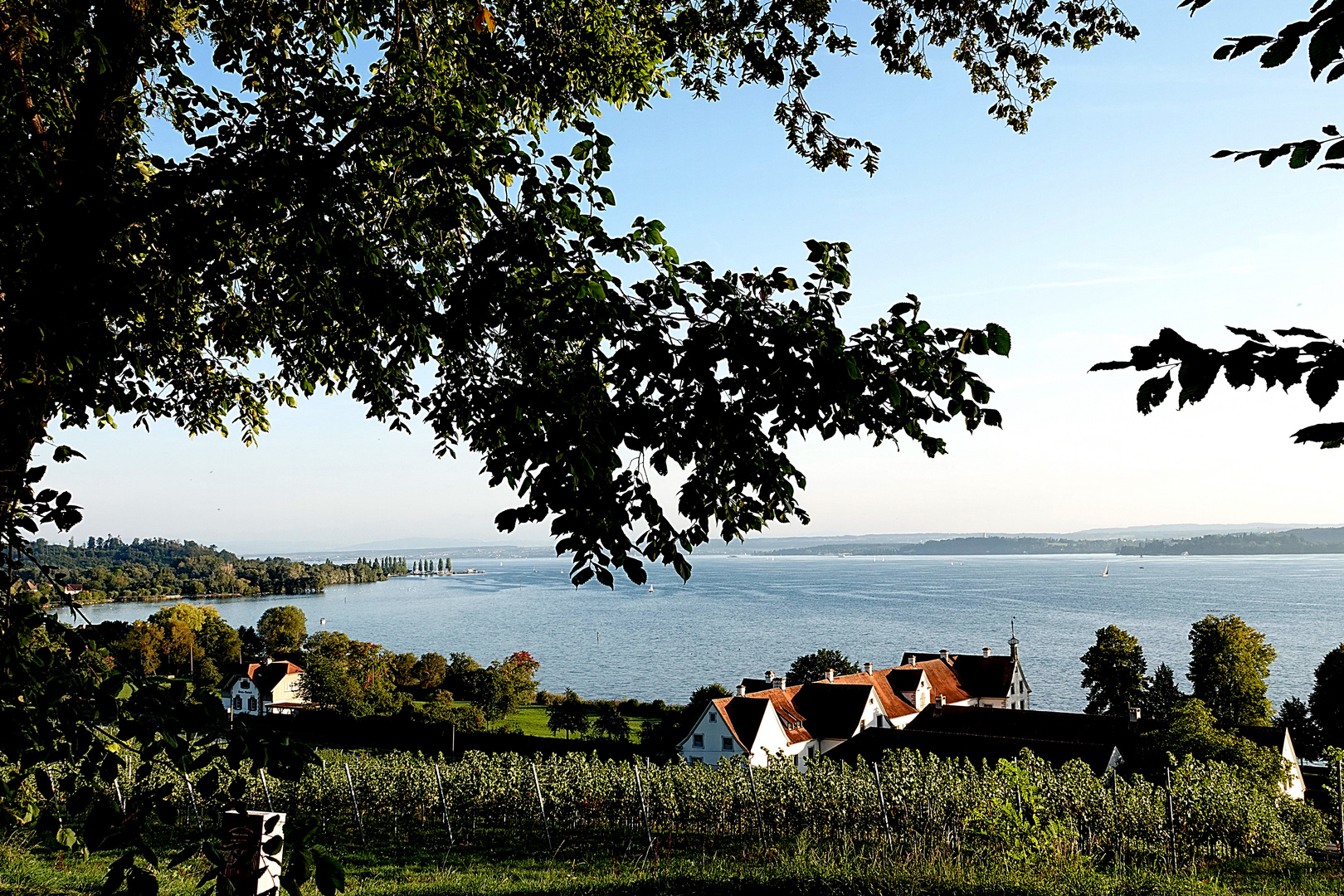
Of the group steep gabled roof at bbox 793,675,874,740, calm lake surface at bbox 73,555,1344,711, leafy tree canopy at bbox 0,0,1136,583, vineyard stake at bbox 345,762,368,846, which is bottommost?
calm lake surface at bbox 73,555,1344,711

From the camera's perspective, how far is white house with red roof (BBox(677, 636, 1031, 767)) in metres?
30.6

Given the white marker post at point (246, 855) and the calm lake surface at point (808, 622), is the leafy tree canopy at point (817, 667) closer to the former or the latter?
the calm lake surface at point (808, 622)

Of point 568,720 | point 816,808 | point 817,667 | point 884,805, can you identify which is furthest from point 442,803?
point 817,667

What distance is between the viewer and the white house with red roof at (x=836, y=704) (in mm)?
30625

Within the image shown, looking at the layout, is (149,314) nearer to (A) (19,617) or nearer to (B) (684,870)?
(A) (19,617)

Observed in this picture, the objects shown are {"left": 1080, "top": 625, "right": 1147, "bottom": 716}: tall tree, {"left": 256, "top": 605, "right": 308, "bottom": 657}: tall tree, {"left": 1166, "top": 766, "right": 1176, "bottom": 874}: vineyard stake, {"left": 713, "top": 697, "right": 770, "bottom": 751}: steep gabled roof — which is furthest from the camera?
{"left": 256, "top": 605, "right": 308, "bottom": 657}: tall tree

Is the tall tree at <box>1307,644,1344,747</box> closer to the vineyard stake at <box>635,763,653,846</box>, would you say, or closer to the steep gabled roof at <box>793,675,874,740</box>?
the steep gabled roof at <box>793,675,874,740</box>

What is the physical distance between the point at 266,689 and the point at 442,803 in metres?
37.0

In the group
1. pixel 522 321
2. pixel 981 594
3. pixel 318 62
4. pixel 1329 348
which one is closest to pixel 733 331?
pixel 522 321

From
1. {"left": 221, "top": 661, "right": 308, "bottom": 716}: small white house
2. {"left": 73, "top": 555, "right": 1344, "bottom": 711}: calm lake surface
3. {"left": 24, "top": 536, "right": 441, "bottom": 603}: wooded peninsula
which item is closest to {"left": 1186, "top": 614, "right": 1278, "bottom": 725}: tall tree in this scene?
{"left": 73, "top": 555, "right": 1344, "bottom": 711}: calm lake surface

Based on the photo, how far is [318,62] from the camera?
5.52m

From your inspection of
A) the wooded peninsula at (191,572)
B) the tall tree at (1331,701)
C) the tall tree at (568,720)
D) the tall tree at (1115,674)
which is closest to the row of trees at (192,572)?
the wooded peninsula at (191,572)

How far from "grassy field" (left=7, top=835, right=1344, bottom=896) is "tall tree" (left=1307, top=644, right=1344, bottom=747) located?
1090 inches

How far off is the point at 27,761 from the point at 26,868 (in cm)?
1039
